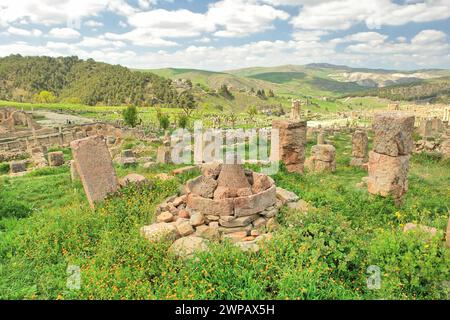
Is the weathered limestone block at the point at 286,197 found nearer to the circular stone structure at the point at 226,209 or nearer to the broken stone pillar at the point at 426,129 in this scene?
the circular stone structure at the point at 226,209

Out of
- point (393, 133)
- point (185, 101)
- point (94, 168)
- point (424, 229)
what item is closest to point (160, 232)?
point (94, 168)

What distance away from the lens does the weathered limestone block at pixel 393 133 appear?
8448 mm

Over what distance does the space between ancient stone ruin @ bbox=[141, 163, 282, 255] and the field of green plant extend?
392 mm

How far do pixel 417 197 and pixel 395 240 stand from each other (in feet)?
21.8

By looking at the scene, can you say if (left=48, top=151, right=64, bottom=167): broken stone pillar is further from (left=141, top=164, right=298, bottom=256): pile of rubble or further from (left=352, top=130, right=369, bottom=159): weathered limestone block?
(left=352, top=130, right=369, bottom=159): weathered limestone block

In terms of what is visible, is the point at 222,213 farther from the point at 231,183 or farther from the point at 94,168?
the point at 94,168

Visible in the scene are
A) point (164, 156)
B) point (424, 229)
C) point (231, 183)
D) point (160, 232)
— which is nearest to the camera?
point (424, 229)

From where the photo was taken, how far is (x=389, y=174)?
8758 millimetres

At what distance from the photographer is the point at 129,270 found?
17.8ft

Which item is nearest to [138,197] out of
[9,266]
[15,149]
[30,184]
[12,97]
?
[9,266]

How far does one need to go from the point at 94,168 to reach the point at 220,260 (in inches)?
193

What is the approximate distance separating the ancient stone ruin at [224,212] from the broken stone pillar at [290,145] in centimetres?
487

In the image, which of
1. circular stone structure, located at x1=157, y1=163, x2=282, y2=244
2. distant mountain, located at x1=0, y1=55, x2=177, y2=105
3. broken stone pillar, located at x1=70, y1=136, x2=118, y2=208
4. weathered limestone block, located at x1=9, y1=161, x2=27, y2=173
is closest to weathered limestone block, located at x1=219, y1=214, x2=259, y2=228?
circular stone structure, located at x1=157, y1=163, x2=282, y2=244

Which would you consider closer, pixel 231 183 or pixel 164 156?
pixel 231 183
